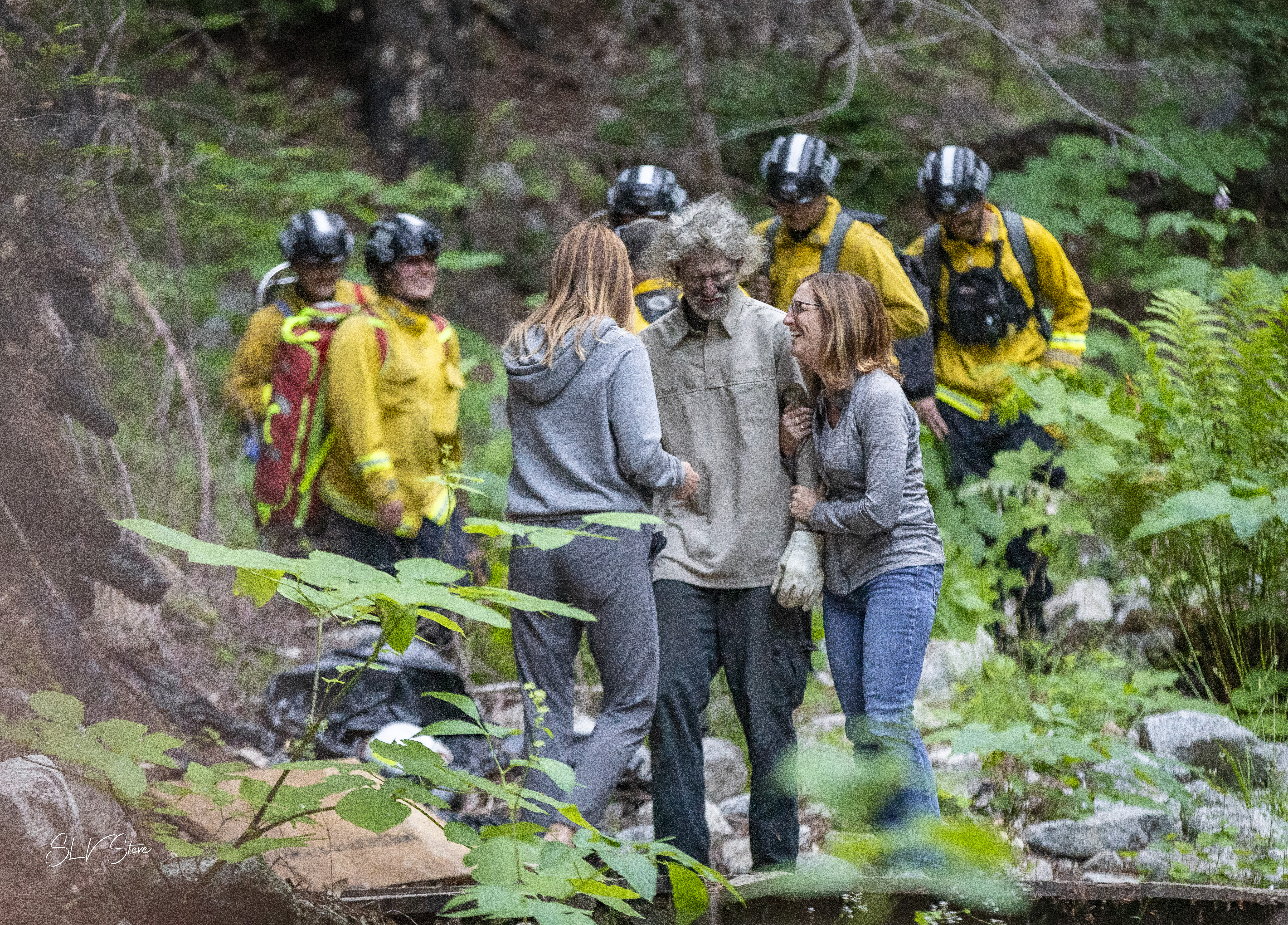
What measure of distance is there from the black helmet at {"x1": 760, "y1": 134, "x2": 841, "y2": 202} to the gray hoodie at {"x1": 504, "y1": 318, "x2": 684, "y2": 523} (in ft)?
4.91

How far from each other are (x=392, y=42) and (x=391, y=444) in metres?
6.33

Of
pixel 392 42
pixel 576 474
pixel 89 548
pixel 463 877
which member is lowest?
pixel 463 877

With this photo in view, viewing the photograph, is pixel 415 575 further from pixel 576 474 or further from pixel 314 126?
pixel 314 126

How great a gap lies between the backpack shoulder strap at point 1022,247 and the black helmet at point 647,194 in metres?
1.76

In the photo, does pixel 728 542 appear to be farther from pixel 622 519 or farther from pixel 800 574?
pixel 622 519

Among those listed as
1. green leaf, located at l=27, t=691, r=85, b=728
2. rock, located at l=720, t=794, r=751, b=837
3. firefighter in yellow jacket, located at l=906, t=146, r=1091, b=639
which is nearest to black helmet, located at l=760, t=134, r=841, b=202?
firefighter in yellow jacket, located at l=906, t=146, r=1091, b=639

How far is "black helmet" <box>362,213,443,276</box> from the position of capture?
5262 mm

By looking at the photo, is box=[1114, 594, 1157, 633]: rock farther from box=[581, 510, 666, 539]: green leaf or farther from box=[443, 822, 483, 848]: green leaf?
box=[443, 822, 483, 848]: green leaf

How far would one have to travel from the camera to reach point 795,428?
382cm

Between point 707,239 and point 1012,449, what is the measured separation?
2641mm

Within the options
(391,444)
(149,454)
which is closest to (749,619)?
(391,444)

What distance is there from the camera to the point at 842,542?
3705mm

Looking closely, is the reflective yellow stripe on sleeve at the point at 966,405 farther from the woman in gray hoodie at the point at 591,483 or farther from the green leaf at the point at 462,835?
the green leaf at the point at 462,835

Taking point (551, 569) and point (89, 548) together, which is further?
point (89, 548)
